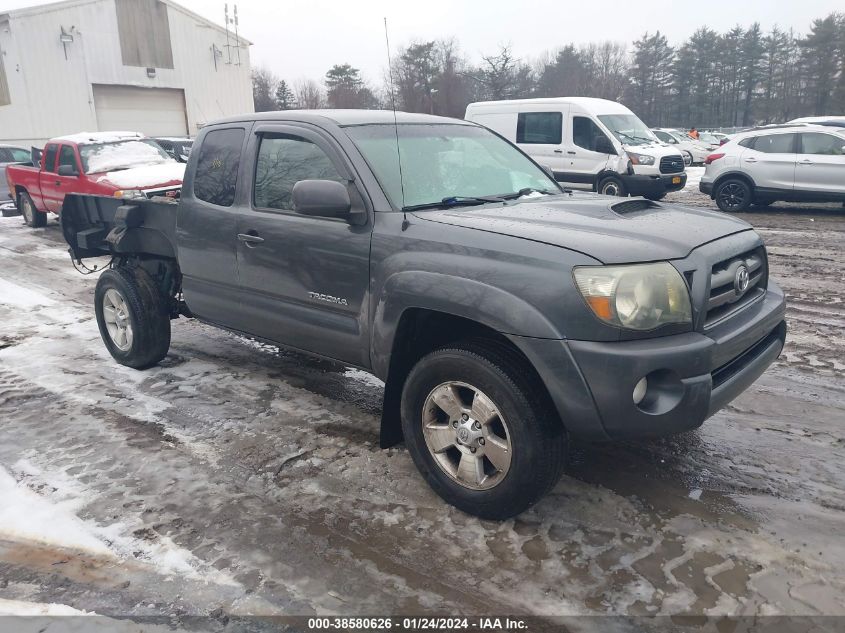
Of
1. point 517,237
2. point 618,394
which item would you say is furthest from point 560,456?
point 517,237

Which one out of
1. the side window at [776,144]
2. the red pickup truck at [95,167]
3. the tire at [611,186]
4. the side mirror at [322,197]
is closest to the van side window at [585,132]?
the tire at [611,186]

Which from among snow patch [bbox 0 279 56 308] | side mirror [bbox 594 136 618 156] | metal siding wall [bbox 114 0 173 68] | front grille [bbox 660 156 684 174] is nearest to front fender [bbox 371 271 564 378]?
snow patch [bbox 0 279 56 308]

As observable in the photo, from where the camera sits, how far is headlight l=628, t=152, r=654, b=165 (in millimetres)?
13906

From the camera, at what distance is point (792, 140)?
1276 cm

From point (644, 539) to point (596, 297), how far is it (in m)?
1.16

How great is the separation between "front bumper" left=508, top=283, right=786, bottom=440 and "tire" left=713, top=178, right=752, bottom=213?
11917 millimetres

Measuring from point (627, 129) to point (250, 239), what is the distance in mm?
12475

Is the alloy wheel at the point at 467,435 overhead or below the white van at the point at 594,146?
below

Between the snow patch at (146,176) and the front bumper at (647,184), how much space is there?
28.9 feet

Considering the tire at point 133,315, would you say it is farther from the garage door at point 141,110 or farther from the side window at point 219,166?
the garage door at point 141,110

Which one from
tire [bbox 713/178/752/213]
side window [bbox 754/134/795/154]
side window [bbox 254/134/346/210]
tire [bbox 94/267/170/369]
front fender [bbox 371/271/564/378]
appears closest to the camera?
front fender [bbox 371/271/564/378]

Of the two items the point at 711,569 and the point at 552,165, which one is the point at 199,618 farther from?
the point at 552,165

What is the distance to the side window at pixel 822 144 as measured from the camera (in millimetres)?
12250

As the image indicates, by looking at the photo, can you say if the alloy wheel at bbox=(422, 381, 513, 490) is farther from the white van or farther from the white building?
the white building
